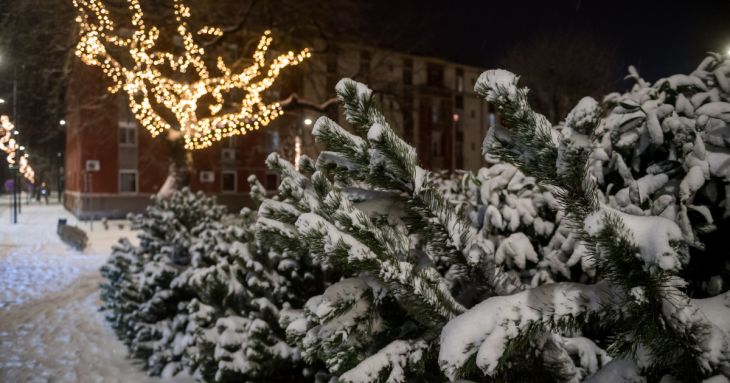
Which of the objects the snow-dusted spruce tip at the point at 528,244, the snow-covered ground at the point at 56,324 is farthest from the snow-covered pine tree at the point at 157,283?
the snow-dusted spruce tip at the point at 528,244

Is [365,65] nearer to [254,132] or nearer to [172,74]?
[172,74]

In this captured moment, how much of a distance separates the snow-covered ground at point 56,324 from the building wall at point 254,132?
7.10 meters

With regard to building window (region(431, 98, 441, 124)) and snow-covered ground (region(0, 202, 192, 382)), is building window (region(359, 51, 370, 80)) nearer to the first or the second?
snow-covered ground (region(0, 202, 192, 382))

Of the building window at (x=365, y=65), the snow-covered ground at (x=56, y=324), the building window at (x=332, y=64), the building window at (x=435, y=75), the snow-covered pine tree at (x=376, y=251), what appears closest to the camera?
the snow-covered pine tree at (x=376, y=251)

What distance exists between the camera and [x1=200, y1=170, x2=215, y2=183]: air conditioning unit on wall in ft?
122

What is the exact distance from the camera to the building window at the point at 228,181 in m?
38.2

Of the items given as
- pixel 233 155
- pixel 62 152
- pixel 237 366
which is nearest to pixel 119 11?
pixel 237 366

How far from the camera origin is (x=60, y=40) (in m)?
15.5

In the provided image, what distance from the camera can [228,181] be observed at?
38.4m

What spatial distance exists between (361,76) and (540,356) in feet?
59.7

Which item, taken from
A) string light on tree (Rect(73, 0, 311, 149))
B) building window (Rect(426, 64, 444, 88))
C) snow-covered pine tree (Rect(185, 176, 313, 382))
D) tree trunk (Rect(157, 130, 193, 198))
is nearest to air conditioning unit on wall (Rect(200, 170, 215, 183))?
tree trunk (Rect(157, 130, 193, 198))

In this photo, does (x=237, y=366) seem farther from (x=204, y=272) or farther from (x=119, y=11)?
(x=119, y=11)

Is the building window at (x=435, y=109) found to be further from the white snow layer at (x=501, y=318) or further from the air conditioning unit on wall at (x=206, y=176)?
the white snow layer at (x=501, y=318)

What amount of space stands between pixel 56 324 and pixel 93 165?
27.5 metres
